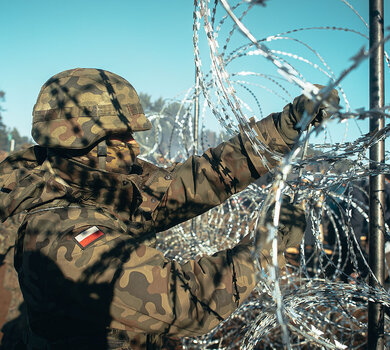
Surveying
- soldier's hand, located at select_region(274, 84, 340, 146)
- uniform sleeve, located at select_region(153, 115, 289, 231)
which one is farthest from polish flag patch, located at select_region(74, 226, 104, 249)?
soldier's hand, located at select_region(274, 84, 340, 146)

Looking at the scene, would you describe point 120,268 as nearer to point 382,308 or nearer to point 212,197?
Answer: point 212,197

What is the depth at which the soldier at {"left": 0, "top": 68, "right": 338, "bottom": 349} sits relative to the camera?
5.10 ft

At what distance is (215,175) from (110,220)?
87 cm

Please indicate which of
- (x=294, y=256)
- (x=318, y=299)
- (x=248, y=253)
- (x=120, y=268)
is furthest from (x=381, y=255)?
(x=294, y=256)

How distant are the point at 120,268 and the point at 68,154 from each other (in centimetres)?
89

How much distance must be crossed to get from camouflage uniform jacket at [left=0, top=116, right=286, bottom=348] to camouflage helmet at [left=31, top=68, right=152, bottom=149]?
0.16 m

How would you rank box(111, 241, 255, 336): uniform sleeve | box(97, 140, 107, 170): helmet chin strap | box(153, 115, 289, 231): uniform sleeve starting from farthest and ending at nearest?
box(153, 115, 289, 231): uniform sleeve → box(97, 140, 107, 170): helmet chin strap → box(111, 241, 255, 336): uniform sleeve

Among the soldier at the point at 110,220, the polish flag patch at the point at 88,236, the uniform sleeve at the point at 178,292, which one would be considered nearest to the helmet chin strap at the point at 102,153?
the soldier at the point at 110,220

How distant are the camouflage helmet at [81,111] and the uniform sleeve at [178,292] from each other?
2.74 ft

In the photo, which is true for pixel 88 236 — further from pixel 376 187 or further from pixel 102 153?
pixel 376 187

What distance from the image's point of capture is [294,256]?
9.03m

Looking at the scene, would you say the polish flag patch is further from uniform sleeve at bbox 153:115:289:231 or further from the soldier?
uniform sleeve at bbox 153:115:289:231

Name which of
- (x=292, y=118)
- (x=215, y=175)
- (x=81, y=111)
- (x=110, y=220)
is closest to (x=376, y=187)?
(x=292, y=118)

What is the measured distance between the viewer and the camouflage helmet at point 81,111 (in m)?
2.02
